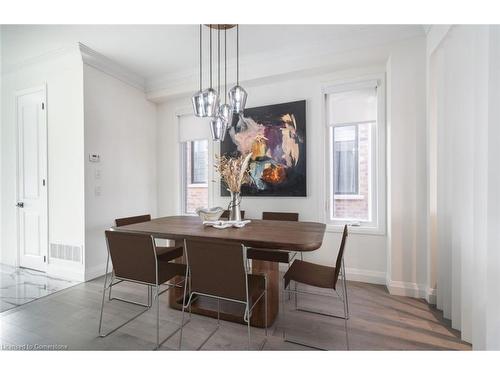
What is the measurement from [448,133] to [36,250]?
5.13 metres

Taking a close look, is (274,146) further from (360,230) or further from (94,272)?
(94,272)

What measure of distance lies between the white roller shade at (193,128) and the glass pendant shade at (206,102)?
1.75 metres

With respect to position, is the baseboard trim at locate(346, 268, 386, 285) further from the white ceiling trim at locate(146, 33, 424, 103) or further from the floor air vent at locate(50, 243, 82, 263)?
the floor air vent at locate(50, 243, 82, 263)

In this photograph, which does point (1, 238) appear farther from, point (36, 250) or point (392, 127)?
point (392, 127)

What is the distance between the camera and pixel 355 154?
9.72 ft

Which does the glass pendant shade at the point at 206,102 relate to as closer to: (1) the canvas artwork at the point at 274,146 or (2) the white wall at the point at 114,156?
(1) the canvas artwork at the point at 274,146

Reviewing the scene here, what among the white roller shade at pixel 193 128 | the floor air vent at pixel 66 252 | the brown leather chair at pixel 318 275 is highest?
the white roller shade at pixel 193 128

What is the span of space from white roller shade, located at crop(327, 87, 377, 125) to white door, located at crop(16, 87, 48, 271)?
12.8 ft

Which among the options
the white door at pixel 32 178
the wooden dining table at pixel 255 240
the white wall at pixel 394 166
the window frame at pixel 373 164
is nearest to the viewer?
the wooden dining table at pixel 255 240

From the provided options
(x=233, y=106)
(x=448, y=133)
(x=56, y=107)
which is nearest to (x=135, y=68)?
(x=56, y=107)

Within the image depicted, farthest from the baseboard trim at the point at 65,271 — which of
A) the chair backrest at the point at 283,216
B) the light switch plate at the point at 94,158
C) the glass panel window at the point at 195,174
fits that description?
the chair backrest at the point at 283,216

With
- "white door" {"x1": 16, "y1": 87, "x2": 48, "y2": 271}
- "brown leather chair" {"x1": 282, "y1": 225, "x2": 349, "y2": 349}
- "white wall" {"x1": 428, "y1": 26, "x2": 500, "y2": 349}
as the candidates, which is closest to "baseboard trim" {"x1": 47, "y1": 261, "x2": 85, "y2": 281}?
"white door" {"x1": 16, "y1": 87, "x2": 48, "y2": 271}

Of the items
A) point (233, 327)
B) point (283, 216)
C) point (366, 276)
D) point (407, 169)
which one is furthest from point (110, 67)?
point (366, 276)

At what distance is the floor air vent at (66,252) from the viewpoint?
3.01 meters
